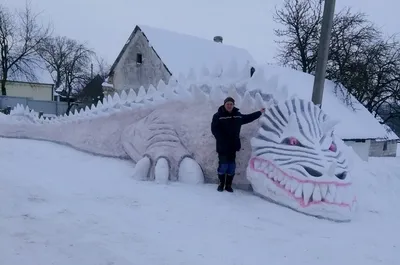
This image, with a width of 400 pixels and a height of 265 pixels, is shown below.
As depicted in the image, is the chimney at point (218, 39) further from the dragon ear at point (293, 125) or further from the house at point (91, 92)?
the dragon ear at point (293, 125)

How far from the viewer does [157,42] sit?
2002 centimetres

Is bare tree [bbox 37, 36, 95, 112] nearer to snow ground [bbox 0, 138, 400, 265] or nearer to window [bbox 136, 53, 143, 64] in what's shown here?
window [bbox 136, 53, 143, 64]

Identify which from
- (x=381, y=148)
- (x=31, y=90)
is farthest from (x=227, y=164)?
(x=31, y=90)

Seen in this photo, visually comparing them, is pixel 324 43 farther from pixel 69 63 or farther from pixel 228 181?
pixel 69 63

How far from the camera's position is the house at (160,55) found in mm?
19109

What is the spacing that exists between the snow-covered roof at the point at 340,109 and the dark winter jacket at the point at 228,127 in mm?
10820

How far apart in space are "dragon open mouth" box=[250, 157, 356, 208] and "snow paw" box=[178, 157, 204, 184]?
1320 mm

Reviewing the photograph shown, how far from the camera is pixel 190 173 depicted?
5.53 metres

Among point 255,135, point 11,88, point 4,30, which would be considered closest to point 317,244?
point 255,135

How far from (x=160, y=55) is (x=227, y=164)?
14.6m

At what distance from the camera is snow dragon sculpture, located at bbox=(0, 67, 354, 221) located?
4441mm

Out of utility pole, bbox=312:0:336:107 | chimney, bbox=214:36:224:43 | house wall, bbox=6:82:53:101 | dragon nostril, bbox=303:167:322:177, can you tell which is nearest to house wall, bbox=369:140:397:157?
chimney, bbox=214:36:224:43

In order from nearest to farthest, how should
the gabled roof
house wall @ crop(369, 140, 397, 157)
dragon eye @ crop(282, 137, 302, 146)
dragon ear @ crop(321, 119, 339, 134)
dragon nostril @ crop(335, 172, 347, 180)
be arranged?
dragon nostril @ crop(335, 172, 347, 180) < dragon eye @ crop(282, 137, 302, 146) < dragon ear @ crop(321, 119, 339, 134) < the gabled roof < house wall @ crop(369, 140, 397, 157)

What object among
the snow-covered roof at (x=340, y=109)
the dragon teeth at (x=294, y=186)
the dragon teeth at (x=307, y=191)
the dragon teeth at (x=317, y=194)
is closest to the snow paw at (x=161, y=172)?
the dragon teeth at (x=294, y=186)
